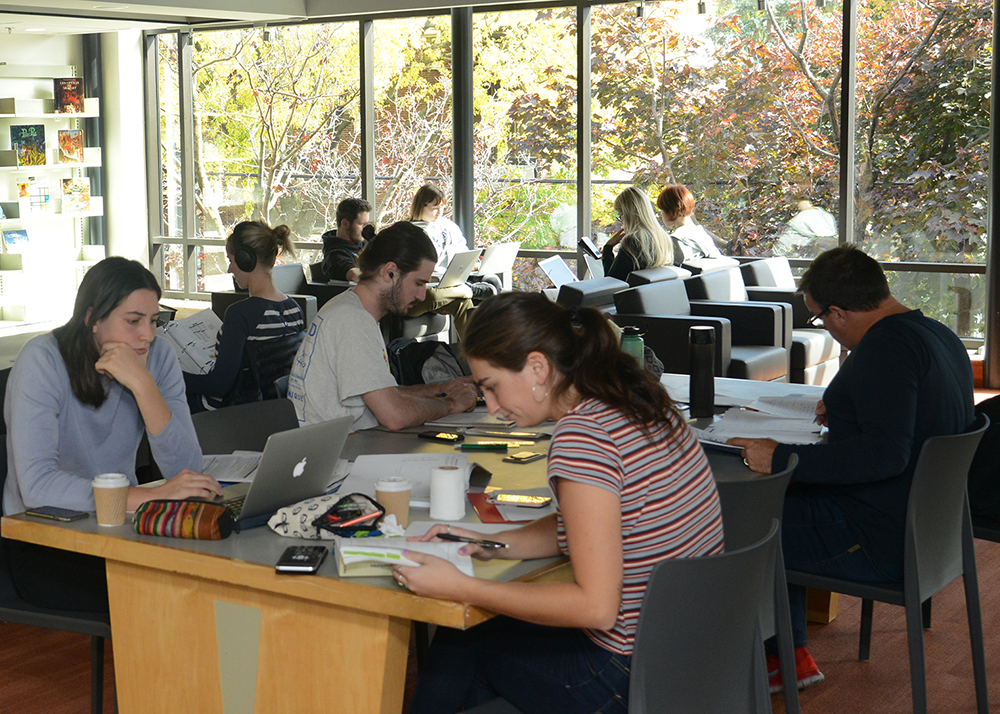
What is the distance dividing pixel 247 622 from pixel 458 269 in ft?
20.1

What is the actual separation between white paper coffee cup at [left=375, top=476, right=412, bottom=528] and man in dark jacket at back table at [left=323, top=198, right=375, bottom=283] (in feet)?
20.6

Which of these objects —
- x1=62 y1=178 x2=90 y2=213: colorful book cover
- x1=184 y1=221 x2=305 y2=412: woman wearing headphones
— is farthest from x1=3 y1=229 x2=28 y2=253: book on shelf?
x1=184 y1=221 x2=305 y2=412: woman wearing headphones

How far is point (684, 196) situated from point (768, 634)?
20.5 ft

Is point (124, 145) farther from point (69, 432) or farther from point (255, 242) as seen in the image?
point (69, 432)

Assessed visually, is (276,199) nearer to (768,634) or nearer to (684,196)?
(684,196)

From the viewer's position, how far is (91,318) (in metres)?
2.51

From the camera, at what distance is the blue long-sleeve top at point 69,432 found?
7.46 feet

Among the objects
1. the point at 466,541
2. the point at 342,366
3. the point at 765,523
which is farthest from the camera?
the point at 342,366

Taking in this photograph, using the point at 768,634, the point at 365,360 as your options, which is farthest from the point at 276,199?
the point at 768,634

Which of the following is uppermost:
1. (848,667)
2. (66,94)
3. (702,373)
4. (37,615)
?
(66,94)

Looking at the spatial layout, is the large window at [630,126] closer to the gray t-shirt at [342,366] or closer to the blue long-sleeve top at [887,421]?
the blue long-sleeve top at [887,421]

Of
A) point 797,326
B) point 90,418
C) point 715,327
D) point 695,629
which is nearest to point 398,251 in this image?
point 90,418

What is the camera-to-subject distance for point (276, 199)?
10922 mm

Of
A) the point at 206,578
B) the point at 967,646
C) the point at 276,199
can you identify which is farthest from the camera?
the point at 276,199
